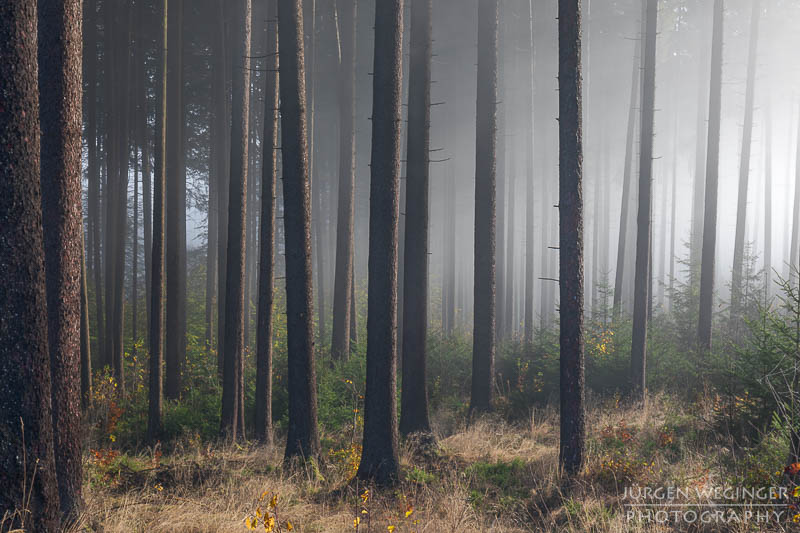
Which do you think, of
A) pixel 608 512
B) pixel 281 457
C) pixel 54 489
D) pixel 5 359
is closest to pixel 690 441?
pixel 608 512

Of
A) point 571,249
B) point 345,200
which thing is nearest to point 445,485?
point 571,249

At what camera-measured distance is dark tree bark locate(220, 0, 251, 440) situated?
1060 centimetres

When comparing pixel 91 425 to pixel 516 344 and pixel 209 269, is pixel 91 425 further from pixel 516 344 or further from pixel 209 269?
pixel 516 344

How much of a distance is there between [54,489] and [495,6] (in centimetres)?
1221

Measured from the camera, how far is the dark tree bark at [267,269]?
10.0 metres

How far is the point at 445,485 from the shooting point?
24.1ft

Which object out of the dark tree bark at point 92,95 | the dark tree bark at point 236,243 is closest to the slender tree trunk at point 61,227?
the dark tree bark at point 236,243

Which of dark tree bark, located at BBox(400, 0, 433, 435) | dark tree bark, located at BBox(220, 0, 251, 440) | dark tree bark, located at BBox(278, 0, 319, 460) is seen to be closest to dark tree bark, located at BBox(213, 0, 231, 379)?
dark tree bark, located at BBox(220, 0, 251, 440)

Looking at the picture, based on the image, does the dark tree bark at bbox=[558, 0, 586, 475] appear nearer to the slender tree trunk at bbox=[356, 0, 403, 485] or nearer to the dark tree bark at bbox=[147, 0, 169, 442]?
the slender tree trunk at bbox=[356, 0, 403, 485]

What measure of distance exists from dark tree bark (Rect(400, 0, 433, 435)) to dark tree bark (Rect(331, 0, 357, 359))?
15.7 ft

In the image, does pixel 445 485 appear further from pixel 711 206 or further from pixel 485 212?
pixel 711 206

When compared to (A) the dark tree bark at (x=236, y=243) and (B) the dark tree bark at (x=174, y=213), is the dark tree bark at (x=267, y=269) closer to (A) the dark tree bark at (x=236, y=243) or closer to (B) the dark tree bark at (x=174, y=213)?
(A) the dark tree bark at (x=236, y=243)

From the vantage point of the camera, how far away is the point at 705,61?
26.3m

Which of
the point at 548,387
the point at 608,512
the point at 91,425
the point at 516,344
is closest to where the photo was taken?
the point at 608,512
